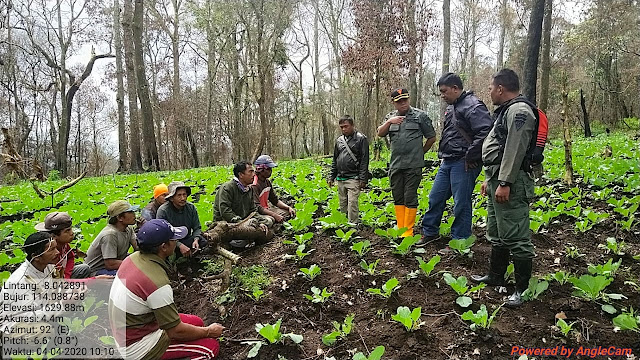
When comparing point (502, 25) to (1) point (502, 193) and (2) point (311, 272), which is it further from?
(2) point (311, 272)

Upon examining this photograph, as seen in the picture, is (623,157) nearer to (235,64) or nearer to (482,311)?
(482,311)

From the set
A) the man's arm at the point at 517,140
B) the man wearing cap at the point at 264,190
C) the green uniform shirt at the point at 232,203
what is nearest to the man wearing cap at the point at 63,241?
the green uniform shirt at the point at 232,203

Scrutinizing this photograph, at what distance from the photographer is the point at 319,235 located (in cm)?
593

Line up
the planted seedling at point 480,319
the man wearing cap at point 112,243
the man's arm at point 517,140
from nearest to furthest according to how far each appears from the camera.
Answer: the planted seedling at point 480,319 → the man's arm at point 517,140 → the man wearing cap at point 112,243

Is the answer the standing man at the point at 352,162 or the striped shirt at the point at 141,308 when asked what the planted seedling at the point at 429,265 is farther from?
the striped shirt at the point at 141,308

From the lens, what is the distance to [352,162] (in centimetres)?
604

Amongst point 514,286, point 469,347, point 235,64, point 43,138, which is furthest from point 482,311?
point 43,138

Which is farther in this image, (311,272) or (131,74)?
(131,74)

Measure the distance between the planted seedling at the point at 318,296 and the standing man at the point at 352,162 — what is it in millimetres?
2205

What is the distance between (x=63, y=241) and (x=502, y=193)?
15.0 feet

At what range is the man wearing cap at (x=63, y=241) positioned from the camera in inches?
165

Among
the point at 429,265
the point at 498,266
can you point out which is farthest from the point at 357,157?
the point at 498,266

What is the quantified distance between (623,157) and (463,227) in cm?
790

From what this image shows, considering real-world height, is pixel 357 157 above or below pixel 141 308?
above
